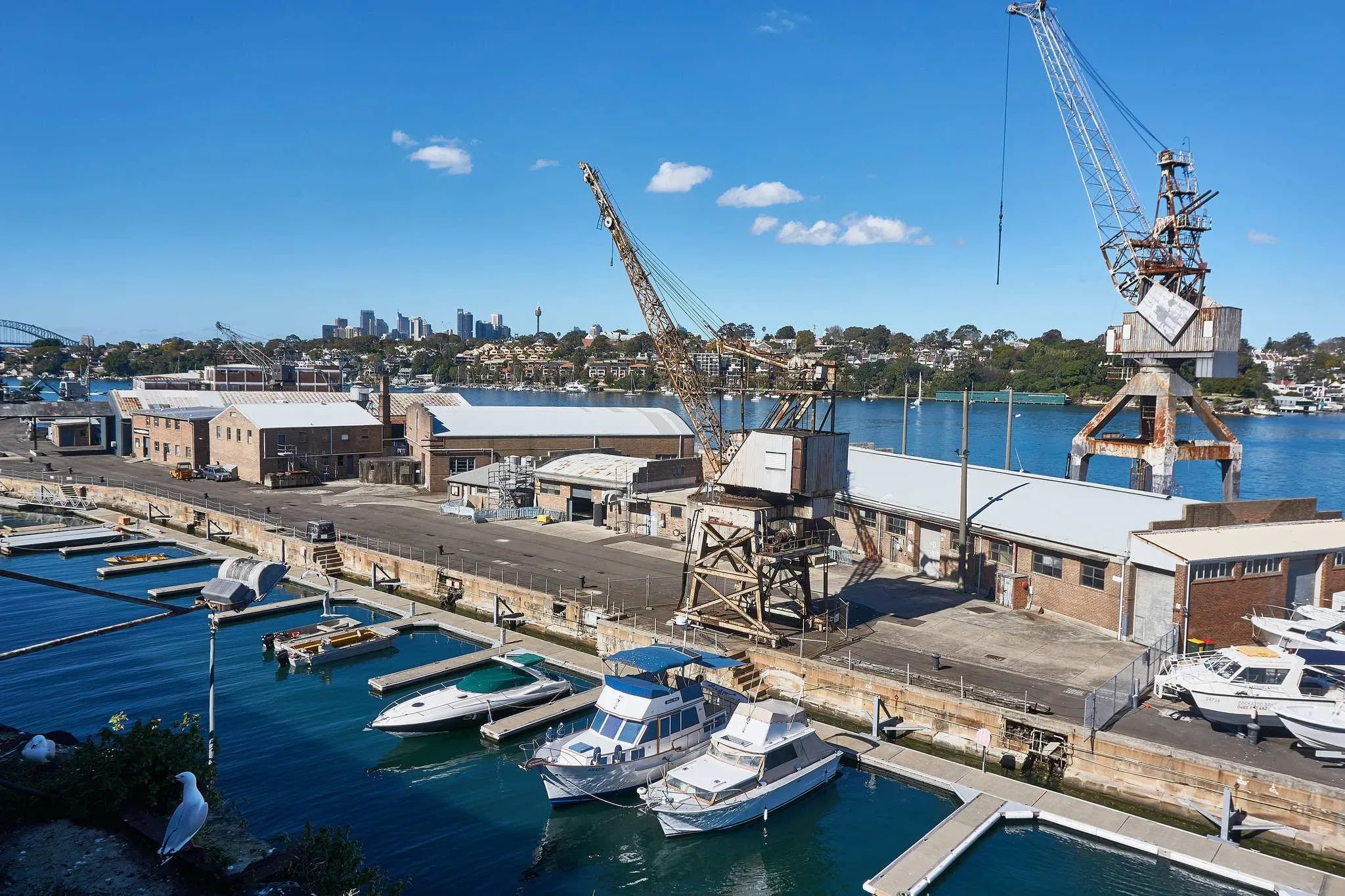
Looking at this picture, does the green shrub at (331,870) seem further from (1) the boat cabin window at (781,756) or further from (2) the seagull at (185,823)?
(1) the boat cabin window at (781,756)

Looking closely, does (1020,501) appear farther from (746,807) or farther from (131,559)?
(131,559)

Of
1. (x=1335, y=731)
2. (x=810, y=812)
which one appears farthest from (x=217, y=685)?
(x=1335, y=731)

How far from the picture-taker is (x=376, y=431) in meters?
67.2

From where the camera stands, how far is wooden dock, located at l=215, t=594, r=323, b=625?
36.4 metres

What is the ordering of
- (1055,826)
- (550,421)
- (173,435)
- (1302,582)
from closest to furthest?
(1055,826) → (1302,582) → (550,421) → (173,435)

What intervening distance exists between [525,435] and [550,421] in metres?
3.71

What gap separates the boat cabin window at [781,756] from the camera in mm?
20953

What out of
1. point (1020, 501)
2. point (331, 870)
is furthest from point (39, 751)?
point (1020, 501)

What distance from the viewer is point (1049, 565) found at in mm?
31219

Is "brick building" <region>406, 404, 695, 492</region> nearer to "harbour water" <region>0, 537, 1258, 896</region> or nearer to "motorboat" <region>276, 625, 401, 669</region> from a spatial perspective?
"motorboat" <region>276, 625, 401, 669</region>

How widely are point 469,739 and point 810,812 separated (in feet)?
33.6

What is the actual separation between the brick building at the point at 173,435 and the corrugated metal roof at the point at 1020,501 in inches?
1969

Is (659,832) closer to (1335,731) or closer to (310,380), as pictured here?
(1335,731)

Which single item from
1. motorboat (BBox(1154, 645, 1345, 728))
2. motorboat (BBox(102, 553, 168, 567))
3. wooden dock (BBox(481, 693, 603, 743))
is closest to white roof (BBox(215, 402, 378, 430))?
motorboat (BBox(102, 553, 168, 567))
